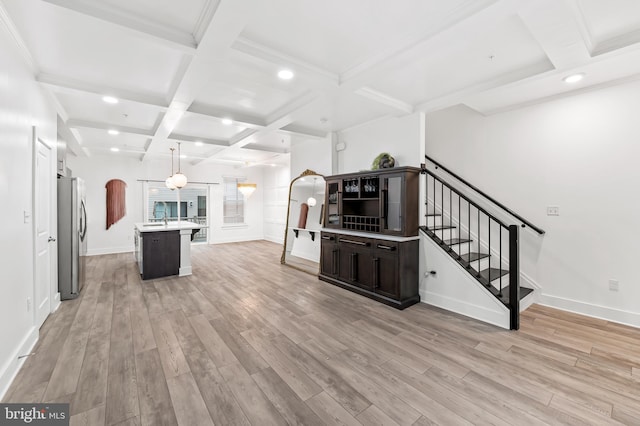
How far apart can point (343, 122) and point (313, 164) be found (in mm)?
1298

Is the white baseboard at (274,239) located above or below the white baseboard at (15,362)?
above

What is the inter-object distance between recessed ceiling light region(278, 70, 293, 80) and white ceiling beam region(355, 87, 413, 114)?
794mm

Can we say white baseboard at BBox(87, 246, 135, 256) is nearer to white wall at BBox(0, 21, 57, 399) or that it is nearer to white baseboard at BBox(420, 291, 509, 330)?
white wall at BBox(0, 21, 57, 399)

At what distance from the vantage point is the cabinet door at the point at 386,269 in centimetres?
367

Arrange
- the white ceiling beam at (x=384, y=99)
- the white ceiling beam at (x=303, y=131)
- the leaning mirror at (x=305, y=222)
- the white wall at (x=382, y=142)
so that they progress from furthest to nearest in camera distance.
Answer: the leaning mirror at (x=305, y=222)
the white ceiling beam at (x=303, y=131)
the white wall at (x=382, y=142)
the white ceiling beam at (x=384, y=99)

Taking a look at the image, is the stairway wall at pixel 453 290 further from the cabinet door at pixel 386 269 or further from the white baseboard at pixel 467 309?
the cabinet door at pixel 386 269

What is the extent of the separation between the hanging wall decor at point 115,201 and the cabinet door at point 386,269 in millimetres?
7493

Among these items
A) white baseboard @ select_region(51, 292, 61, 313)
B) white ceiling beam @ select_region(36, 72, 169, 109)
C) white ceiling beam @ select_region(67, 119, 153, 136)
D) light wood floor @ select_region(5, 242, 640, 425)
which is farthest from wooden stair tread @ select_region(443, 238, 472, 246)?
white ceiling beam @ select_region(67, 119, 153, 136)

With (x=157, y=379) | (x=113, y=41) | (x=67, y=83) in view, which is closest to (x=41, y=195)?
(x=67, y=83)

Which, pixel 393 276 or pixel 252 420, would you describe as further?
pixel 393 276

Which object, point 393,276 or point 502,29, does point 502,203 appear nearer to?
point 393,276

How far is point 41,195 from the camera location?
10.2ft

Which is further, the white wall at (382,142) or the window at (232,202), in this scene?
the window at (232,202)

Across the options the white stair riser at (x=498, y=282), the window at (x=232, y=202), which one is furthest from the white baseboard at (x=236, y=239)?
the white stair riser at (x=498, y=282)
